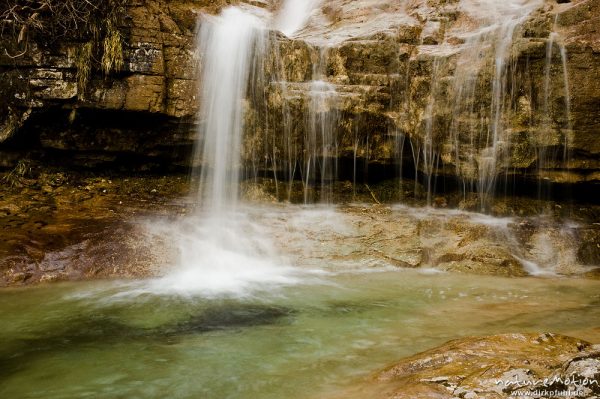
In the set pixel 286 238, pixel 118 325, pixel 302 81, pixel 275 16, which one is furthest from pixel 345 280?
pixel 275 16

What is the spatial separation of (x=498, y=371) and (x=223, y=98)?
7.82 meters

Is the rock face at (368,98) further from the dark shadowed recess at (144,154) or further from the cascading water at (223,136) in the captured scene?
the cascading water at (223,136)

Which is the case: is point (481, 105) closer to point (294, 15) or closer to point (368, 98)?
point (368, 98)

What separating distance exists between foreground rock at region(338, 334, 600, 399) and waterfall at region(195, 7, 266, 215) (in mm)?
6406

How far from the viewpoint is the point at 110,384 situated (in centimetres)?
342

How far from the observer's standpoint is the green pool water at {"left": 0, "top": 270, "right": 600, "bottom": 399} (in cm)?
347

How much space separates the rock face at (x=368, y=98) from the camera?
8.20m

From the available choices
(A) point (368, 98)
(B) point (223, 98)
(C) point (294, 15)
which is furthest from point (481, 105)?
(C) point (294, 15)

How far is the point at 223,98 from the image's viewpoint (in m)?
9.29

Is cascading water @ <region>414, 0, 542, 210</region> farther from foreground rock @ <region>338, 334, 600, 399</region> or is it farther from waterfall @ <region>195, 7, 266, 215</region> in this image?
foreground rock @ <region>338, 334, 600, 399</region>

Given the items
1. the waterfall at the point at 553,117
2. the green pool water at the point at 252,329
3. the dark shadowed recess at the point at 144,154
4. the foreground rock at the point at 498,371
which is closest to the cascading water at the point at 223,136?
the dark shadowed recess at the point at 144,154

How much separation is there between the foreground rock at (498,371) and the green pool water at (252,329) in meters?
0.49

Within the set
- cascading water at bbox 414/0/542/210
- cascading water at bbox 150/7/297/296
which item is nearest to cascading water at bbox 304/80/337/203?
cascading water at bbox 150/7/297/296

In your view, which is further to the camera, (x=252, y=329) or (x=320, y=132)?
(x=320, y=132)
